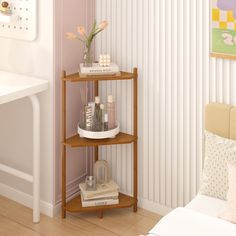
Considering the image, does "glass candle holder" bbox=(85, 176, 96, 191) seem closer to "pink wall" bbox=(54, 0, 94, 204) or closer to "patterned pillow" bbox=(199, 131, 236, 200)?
"pink wall" bbox=(54, 0, 94, 204)

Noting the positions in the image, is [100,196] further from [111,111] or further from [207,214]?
[207,214]

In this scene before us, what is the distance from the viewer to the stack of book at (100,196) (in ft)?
11.0

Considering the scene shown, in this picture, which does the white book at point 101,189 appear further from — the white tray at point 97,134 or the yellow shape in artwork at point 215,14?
the yellow shape in artwork at point 215,14

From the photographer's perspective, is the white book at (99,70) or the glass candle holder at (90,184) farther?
the glass candle holder at (90,184)

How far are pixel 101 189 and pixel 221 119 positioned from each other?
0.88 meters

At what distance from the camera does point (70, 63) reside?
10.8ft

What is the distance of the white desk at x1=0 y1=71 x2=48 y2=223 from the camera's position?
3.03 m

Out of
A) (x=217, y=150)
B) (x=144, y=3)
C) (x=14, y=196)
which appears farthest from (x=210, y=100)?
(x=14, y=196)

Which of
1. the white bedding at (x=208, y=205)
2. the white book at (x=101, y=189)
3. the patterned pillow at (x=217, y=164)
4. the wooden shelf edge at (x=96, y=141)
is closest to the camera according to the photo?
the white bedding at (x=208, y=205)

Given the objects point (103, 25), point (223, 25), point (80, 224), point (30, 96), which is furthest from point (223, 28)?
point (80, 224)

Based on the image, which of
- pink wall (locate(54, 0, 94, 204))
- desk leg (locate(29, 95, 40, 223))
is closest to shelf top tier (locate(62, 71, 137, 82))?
pink wall (locate(54, 0, 94, 204))

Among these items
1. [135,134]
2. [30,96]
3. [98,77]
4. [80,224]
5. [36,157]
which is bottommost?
[80,224]

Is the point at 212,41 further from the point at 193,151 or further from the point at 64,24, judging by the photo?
the point at 64,24

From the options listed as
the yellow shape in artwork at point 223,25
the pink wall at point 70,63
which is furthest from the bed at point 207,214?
the pink wall at point 70,63
